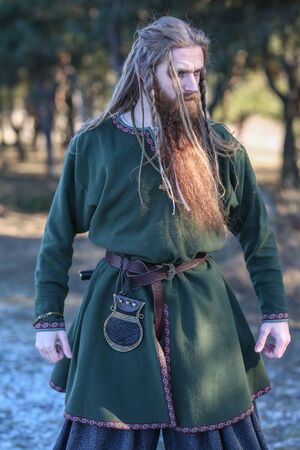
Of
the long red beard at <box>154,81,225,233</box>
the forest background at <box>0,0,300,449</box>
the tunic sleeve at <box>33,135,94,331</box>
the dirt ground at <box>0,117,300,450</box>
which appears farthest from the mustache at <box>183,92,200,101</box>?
the dirt ground at <box>0,117,300,450</box>

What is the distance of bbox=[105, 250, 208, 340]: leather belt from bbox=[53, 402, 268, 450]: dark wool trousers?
0.30m

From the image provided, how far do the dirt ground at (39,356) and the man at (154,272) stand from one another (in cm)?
157

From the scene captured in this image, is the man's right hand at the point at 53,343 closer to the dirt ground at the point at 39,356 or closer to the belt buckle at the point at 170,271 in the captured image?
the belt buckle at the point at 170,271

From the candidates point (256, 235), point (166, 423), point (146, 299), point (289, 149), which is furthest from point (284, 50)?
point (166, 423)

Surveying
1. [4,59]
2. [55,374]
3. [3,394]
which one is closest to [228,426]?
[55,374]

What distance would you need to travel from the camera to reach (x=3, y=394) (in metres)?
4.64

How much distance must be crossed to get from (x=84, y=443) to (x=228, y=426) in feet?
1.43

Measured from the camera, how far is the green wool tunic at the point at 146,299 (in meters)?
2.43

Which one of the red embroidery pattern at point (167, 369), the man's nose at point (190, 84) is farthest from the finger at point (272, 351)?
the man's nose at point (190, 84)

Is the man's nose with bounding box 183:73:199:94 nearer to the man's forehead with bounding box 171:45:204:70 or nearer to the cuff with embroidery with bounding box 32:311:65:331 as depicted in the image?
the man's forehead with bounding box 171:45:204:70

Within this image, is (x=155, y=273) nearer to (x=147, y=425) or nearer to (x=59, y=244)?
(x=59, y=244)

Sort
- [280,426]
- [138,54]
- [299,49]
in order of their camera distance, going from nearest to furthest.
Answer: [138,54] → [280,426] → [299,49]

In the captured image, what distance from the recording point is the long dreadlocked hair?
2.37m

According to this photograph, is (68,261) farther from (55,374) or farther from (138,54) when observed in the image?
(138,54)
